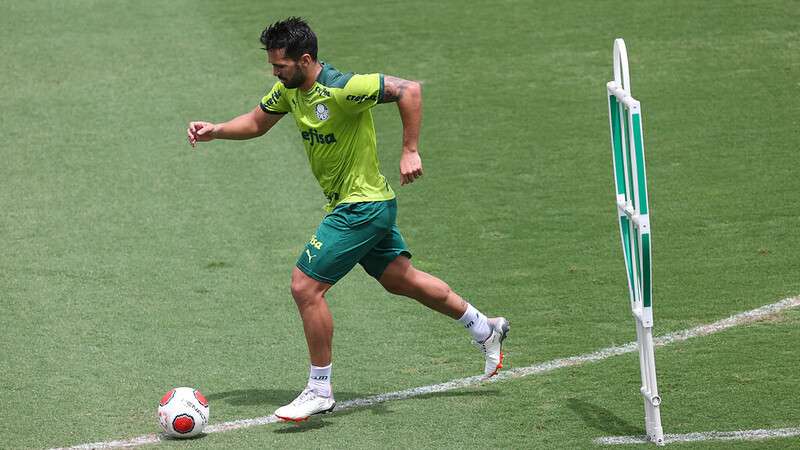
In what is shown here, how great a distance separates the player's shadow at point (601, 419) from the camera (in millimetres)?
7295

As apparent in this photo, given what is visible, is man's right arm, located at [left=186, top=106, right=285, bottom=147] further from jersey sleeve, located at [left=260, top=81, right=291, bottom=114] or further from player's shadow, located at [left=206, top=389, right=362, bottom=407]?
player's shadow, located at [left=206, top=389, right=362, bottom=407]

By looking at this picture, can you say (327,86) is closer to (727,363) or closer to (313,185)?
(727,363)

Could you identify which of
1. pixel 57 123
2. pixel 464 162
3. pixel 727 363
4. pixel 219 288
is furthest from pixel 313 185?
pixel 727 363

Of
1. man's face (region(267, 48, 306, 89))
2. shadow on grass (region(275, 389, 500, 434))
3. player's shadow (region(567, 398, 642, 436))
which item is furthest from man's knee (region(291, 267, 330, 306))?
player's shadow (region(567, 398, 642, 436))

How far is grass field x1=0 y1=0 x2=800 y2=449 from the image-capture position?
795 centimetres

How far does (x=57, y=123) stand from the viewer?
14484 mm

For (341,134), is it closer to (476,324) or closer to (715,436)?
(476,324)

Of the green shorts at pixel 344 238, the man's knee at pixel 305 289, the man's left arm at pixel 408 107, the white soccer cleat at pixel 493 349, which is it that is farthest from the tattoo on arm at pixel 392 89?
the white soccer cleat at pixel 493 349

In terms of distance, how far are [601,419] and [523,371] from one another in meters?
1.00

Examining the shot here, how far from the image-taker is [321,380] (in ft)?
25.7

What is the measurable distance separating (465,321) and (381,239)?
83 cm

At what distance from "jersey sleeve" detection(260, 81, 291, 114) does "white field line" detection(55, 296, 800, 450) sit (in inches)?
74.8

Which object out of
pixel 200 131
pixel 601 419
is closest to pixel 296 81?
pixel 200 131

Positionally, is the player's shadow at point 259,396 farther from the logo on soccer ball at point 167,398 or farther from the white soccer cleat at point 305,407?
the logo on soccer ball at point 167,398
